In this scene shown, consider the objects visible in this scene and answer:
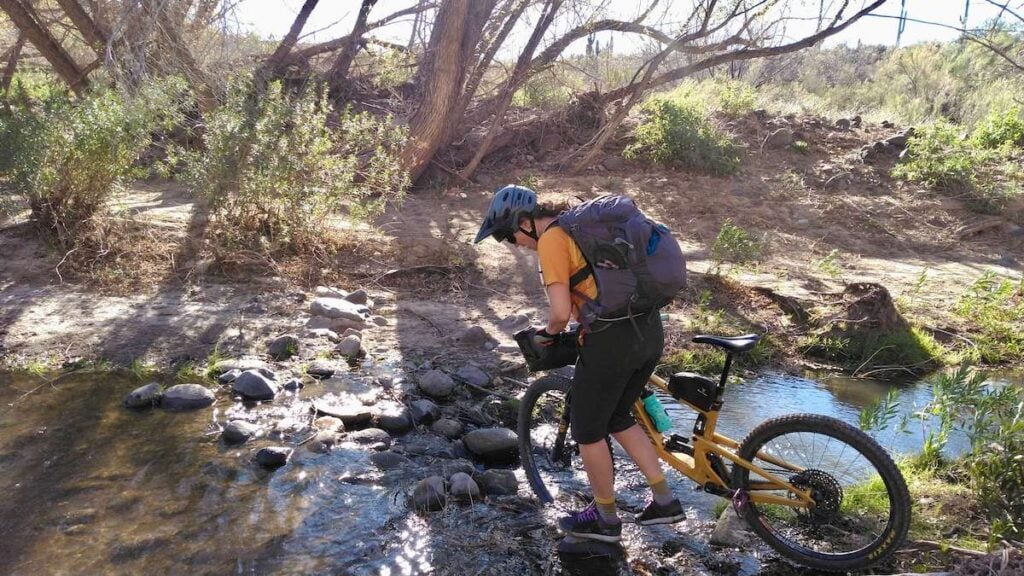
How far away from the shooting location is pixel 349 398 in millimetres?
5555

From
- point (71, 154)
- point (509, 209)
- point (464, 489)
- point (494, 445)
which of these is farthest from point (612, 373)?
point (71, 154)

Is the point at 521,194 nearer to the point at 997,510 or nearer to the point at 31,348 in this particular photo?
the point at 997,510

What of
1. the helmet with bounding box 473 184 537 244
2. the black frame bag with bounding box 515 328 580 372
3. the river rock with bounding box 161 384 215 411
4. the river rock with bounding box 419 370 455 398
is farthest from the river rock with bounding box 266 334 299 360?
the helmet with bounding box 473 184 537 244

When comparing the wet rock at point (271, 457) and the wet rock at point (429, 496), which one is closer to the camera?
the wet rock at point (429, 496)

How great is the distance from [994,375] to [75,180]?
9437 millimetres

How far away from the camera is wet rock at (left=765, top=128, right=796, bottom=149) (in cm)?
1393

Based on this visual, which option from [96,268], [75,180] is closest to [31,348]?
[96,268]

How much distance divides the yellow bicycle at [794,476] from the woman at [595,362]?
23cm

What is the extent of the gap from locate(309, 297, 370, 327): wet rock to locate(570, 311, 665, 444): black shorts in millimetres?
3930

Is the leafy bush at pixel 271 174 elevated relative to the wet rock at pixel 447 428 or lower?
elevated

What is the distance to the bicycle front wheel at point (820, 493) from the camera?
333 centimetres

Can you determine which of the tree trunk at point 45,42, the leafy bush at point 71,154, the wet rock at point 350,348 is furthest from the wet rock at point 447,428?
the tree trunk at point 45,42

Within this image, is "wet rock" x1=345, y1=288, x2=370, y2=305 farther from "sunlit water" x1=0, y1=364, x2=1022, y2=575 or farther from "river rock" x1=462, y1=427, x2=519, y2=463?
"river rock" x1=462, y1=427, x2=519, y2=463

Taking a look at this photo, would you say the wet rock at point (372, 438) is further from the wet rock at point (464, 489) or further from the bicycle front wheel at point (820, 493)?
the bicycle front wheel at point (820, 493)
